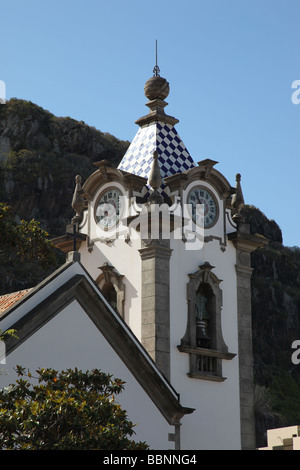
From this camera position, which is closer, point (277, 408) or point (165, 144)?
point (165, 144)

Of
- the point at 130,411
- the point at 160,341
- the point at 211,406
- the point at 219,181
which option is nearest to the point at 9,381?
the point at 130,411

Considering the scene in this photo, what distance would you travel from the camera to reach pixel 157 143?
2750cm

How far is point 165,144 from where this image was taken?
27.8m

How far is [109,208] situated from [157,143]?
2.34m

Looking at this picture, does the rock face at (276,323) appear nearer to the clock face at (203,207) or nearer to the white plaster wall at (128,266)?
the clock face at (203,207)

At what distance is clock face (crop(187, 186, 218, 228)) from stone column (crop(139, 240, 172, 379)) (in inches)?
56.7

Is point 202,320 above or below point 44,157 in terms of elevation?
below

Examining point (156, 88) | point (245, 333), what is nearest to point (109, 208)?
point (156, 88)

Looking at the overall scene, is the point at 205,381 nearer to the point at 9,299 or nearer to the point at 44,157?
the point at 9,299

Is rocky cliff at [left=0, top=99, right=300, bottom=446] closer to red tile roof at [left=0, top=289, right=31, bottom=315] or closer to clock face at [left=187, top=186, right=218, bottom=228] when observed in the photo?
clock face at [left=187, top=186, right=218, bottom=228]

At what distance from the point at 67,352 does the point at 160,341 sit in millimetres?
6823

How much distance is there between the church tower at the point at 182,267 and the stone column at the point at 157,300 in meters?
0.03

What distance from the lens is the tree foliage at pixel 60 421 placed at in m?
13.2

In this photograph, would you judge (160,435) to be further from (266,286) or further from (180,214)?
(266,286)
